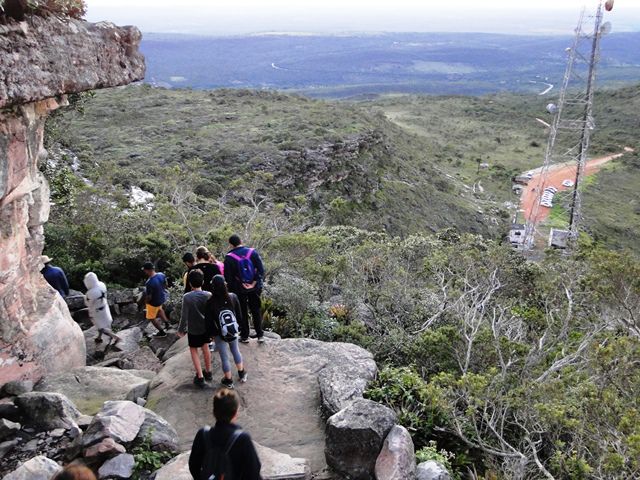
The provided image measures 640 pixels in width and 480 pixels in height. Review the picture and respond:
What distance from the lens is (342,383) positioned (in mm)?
7789

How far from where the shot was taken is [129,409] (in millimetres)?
6641

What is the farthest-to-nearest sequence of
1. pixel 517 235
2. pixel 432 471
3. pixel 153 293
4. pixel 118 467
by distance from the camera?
pixel 517 235 < pixel 153 293 < pixel 432 471 < pixel 118 467

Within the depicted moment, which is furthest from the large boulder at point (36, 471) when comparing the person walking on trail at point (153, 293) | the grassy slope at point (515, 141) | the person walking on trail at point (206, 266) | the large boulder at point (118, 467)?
the grassy slope at point (515, 141)

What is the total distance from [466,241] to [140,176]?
601 inches

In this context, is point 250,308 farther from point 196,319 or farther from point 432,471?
point 432,471

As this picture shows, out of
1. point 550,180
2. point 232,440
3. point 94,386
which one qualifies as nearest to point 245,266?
point 94,386

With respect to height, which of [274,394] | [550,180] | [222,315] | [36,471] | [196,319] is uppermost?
[222,315]

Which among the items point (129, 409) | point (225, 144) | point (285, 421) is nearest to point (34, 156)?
point (129, 409)

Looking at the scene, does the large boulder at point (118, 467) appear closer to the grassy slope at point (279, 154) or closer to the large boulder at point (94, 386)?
the large boulder at point (94, 386)

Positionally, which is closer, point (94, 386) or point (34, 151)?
point (34, 151)

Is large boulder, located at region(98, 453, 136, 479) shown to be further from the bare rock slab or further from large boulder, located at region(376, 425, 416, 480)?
large boulder, located at region(376, 425, 416, 480)

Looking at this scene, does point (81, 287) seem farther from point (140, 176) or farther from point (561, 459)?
point (140, 176)

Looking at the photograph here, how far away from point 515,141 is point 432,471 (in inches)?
2645

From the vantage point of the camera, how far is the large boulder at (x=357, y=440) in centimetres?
629
